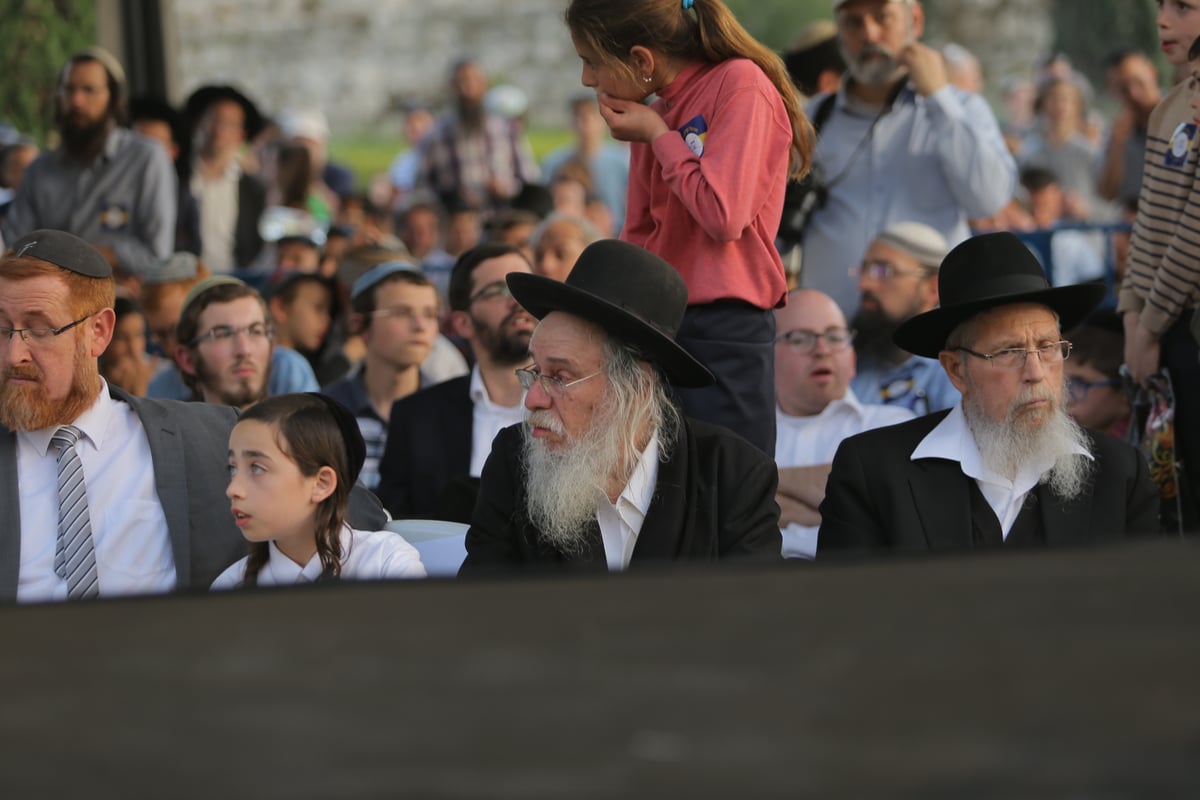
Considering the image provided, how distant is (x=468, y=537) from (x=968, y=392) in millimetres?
1245

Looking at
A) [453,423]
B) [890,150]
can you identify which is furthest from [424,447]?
[890,150]

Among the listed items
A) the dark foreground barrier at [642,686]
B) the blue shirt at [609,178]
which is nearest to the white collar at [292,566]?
the dark foreground barrier at [642,686]

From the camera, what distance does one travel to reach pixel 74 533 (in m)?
3.97

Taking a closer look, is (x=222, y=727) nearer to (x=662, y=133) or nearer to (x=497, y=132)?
(x=662, y=133)

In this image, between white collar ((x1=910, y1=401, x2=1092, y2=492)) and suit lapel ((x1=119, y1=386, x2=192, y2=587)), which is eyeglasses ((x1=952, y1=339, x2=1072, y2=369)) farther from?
suit lapel ((x1=119, y1=386, x2=192, y2=587))

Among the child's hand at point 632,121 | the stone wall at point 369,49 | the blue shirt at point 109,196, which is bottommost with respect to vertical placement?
the child's hand at point 632,121

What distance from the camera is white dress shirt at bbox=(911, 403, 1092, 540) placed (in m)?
3.92

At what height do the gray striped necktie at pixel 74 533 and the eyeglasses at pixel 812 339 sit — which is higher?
the eyeglasses at pixel 812 339

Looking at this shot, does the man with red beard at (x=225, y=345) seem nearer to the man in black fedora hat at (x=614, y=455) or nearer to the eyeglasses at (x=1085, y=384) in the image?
the man in black fedora hat at (x=614, y=455)

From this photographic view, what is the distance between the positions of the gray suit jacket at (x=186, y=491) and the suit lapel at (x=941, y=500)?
1330 mm

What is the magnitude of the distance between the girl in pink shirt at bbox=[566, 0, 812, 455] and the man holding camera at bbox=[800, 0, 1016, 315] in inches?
78.7

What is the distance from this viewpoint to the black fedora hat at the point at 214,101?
10242 mm

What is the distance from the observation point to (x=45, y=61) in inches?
449

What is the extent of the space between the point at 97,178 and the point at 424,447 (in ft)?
11.2
